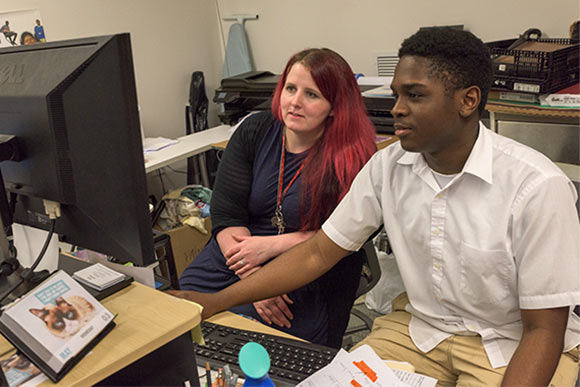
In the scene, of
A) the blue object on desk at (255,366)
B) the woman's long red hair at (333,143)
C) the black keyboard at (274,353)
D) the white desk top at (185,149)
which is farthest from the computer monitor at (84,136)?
the white desk top at (185,149)

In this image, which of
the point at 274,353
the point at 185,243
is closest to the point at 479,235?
the point at 274,353

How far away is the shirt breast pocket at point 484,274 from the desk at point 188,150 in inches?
73.9

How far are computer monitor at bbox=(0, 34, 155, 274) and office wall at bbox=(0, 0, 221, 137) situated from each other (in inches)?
100

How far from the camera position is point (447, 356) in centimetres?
118

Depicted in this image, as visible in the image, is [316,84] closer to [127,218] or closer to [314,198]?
[314,198]

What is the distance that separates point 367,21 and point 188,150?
1.37 m

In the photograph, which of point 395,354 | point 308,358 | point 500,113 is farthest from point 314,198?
point 500,113

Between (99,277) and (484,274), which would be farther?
(484,274)

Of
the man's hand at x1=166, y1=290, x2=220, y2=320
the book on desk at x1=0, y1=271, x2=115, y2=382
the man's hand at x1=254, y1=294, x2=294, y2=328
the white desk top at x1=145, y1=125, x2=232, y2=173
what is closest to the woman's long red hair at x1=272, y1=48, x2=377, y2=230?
the man's hand at x1=254, y1=294, x2=294, y2=328

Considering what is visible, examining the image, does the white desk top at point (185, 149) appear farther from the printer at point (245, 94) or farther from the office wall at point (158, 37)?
the office wall at point (158, 37)

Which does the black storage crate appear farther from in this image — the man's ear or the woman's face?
the man's ear

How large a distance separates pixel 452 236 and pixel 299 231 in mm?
635

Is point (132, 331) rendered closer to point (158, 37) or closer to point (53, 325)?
point (53, 325)

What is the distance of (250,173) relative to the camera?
1.74m
